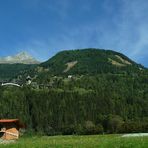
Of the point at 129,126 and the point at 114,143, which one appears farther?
the point at 129,126

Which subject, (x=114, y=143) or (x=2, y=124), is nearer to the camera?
(x=114, y=143)

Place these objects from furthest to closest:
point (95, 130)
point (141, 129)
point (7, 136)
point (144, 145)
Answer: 1. point (95, 130)
2. point (141, 129)
3. point (7, 136)
4. point (144, 145)

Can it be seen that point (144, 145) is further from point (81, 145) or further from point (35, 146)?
point (35, 146)

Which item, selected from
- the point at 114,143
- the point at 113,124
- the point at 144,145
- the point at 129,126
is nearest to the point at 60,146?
the point at 114,143

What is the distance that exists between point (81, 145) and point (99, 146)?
4.61 feet

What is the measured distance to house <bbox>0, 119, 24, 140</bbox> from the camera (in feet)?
255

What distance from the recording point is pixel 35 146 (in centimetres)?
3116

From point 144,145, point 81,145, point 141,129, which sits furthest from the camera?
point 141,129

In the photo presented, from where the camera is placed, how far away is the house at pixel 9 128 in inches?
3063

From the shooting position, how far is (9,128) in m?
78.7

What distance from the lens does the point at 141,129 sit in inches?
5039

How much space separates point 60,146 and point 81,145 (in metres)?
1.44

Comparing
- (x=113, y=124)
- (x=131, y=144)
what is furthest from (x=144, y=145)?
(x=113, y=124)

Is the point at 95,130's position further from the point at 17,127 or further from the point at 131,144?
the point at 131,144
